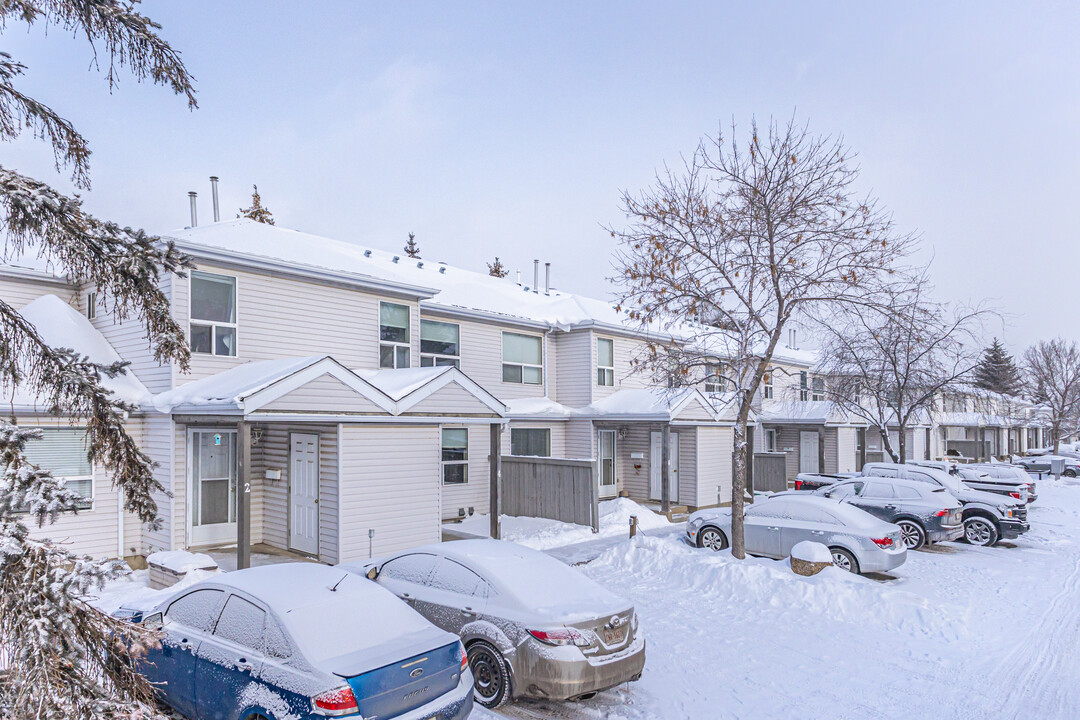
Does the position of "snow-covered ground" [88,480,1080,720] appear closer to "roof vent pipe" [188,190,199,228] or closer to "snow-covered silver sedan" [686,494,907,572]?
"snow-covered silver sedan" [686,494,907,572]

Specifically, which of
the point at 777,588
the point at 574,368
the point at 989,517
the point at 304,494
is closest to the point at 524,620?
the point at 777,588

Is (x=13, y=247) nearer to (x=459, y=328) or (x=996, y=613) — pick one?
(x=996, y=613)

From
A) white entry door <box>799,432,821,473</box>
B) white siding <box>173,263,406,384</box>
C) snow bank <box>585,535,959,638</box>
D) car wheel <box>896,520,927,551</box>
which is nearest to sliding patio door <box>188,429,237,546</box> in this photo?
white siding <box>173,263,406,384</box>

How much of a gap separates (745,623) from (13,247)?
366 inches

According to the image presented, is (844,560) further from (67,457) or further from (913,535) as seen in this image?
(67,457)

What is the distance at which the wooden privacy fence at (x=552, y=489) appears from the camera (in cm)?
1608

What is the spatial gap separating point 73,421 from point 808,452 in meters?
29.9

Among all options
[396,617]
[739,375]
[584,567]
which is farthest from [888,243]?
[396,617]

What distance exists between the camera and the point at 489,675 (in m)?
6.83

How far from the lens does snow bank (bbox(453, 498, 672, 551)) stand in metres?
15.2

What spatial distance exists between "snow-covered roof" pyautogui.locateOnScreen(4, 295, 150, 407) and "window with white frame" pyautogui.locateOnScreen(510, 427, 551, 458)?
9.93 metres

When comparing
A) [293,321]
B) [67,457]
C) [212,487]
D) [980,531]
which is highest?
[293,321]

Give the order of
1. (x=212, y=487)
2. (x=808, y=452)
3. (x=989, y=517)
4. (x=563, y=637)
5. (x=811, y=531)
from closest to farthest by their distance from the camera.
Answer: (x=563, y=637) < (x=811, y=531) < (x=212, y=487) < (x=989, y=517) < (x=808, y=452)

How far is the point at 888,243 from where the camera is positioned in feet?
39.7
